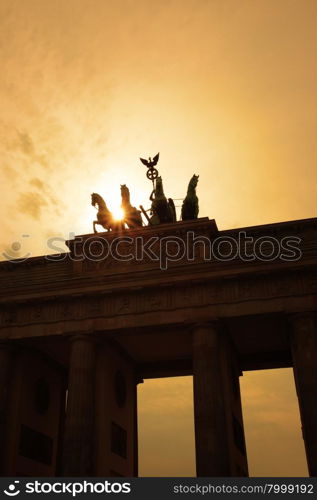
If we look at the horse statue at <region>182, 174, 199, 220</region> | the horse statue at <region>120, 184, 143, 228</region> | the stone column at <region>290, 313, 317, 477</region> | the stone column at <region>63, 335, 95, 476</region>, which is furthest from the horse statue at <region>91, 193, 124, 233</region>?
the stone column at <region>290, 313, 317, 477</region>

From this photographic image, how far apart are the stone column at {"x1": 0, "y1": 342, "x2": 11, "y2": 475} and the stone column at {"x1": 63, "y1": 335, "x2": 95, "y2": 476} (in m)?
3.74

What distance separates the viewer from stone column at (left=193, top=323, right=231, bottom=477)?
2303 centimetres

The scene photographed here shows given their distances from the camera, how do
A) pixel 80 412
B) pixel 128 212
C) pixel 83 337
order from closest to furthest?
pixel 80 412, pixel 83 337, pixel 128 212

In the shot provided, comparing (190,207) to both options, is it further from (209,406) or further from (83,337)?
(209,406)

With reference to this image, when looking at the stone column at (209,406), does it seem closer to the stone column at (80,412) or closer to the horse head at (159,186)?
the stone column at (80,412)

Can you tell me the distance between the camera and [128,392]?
31922 millimetres

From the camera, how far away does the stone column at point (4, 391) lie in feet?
88.1

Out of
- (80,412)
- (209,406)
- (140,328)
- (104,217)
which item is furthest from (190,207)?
(80,412)

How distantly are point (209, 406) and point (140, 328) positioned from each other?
5.33 metres

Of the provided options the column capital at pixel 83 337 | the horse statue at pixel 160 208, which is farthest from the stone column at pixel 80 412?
the horse statue at pixel 160 208

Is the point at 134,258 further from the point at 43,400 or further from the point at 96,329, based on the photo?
the point at 43,400

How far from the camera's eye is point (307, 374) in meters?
23.6

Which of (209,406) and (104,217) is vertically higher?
(104,217)

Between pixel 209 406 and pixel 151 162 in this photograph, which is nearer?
pixel 209 406
